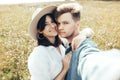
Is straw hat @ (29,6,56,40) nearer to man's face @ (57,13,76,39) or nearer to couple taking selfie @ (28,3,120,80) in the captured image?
couple taking selfie @ (28,3,120,80)

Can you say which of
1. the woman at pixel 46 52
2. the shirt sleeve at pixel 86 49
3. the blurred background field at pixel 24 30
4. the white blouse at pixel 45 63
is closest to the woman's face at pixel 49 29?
the woman at pixel 46 52

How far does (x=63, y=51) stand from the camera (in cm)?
282

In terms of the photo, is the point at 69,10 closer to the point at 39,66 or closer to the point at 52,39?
the point at 52,39

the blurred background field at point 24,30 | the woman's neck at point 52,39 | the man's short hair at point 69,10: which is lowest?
the blurred background field at point 24,30

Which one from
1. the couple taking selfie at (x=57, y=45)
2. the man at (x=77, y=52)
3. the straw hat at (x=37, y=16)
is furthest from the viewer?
the straw hat at (x=37, y=16)

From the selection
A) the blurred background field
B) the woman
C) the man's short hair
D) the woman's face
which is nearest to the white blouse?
Result: the woman

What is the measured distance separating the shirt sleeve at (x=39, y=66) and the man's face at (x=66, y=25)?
0.79 feet

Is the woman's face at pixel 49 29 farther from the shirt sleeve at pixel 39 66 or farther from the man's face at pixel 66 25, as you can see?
the shirt sleeve at pixel 39 66

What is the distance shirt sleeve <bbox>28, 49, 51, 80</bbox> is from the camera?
256 cm

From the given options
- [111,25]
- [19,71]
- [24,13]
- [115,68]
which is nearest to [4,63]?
[19,71]

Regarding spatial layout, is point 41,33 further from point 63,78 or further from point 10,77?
point 10,77

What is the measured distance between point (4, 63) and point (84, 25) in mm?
1002

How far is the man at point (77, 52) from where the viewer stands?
5.83 feet

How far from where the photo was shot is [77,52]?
8.11 ft
